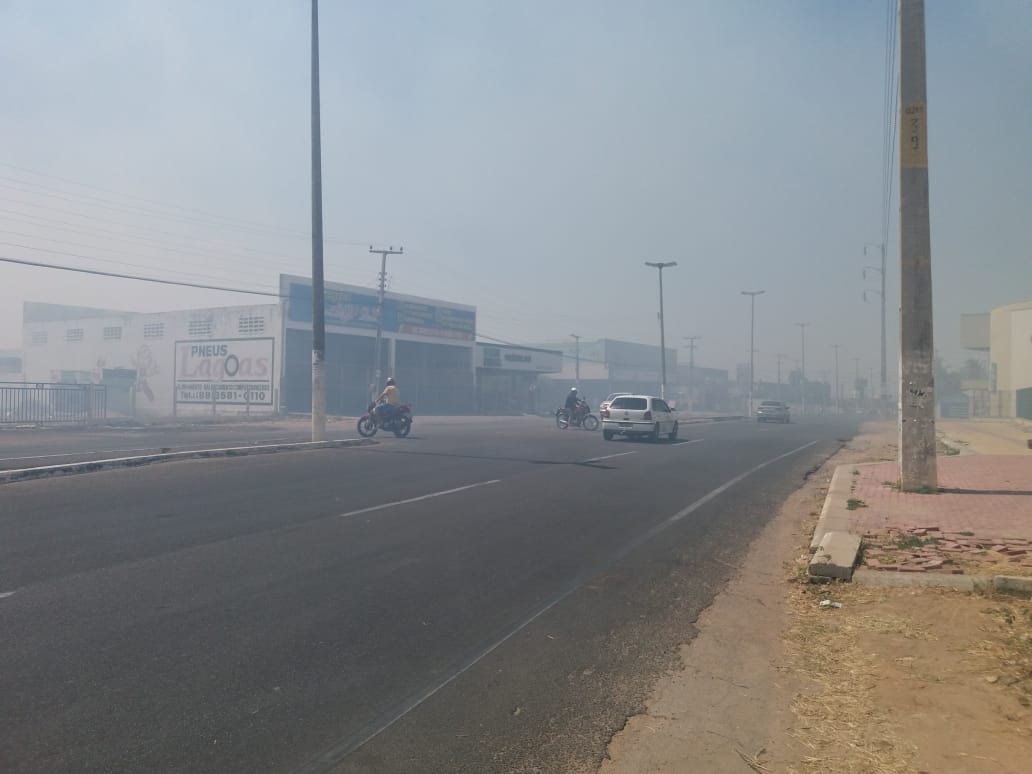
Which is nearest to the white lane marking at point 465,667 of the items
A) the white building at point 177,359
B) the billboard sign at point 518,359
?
the white building at point 177,359

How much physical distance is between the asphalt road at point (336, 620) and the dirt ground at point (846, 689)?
0.30m

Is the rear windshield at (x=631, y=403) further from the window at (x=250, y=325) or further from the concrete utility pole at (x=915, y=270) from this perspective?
the window at (x=250, y=325)

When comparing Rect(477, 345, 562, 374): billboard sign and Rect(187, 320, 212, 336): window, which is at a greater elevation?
Rect(187, 320, 212, 336): window

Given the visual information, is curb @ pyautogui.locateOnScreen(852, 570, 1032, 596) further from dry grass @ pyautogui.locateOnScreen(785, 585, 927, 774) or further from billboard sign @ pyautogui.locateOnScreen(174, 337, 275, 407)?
billboard sign @ pyautogui.locateOnScreen(174, 337, 275, 407)

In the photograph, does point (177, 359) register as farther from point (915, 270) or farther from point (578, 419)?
point (915, 270)

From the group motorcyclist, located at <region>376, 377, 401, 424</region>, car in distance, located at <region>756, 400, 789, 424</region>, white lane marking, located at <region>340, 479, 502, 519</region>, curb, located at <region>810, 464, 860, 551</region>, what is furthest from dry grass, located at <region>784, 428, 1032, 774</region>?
car in distance, located at <region>756, 400, 789, 424</region>

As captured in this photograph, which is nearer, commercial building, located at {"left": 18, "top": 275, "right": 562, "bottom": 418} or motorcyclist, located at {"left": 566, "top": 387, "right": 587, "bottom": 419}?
motorcyclist, located at {"left": 566, "top": 387, "right": 587, "bottom": 419}

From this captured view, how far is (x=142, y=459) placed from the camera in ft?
51.5

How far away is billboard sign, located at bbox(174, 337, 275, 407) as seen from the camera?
4944 cm

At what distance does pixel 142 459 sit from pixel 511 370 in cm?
5406

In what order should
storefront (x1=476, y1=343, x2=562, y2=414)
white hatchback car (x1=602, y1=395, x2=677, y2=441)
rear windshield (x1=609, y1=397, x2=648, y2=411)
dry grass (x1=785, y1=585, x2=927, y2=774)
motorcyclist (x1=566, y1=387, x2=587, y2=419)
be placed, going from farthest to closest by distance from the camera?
1. storefront (x1=476, y1=343, x2=562, y2=414)
2. motorcyclist (x1=566, y1=387, x2=587, y2=419)
3. rear windshield (x1=609, y1=397, x2=648, y2=411)
4. white hatchback car (x1=602, y1=395, x2=677, y2=441)
5. dry grass (x1=785, y1=585, x2=927, y2=774)

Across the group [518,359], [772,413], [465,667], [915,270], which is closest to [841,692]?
[465,667]

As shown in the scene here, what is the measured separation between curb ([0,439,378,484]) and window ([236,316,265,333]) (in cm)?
3034

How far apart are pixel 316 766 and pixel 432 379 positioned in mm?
62094
